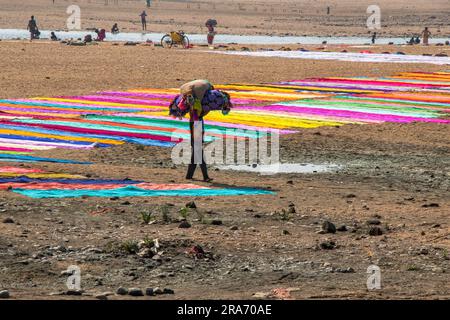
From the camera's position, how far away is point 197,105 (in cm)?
1678

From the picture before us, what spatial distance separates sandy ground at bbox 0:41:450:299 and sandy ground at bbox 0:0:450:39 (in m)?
54.9

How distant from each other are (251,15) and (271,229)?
270ft

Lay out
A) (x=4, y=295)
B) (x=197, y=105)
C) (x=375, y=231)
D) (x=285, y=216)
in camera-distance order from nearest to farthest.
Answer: (x=4, y=295)
(x=375, y=231)
(x=285, y=216)
(x=197, y=105)

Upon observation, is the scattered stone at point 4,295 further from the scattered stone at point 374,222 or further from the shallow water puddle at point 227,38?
the shallow water puddle at point 227,38

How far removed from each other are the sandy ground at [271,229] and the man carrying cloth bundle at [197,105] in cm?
39

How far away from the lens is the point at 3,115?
23953 millimetres

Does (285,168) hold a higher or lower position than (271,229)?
lower

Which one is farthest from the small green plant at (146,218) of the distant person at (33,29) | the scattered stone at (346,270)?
the distant person at (33,29)

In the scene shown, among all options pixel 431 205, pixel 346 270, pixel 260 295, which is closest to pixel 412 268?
pixel 346 270

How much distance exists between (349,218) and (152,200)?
2.54 m

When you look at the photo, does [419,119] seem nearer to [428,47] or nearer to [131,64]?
[131,64]

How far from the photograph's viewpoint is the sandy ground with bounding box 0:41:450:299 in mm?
10844

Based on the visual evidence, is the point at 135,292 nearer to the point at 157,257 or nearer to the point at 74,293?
the point at 74,293
